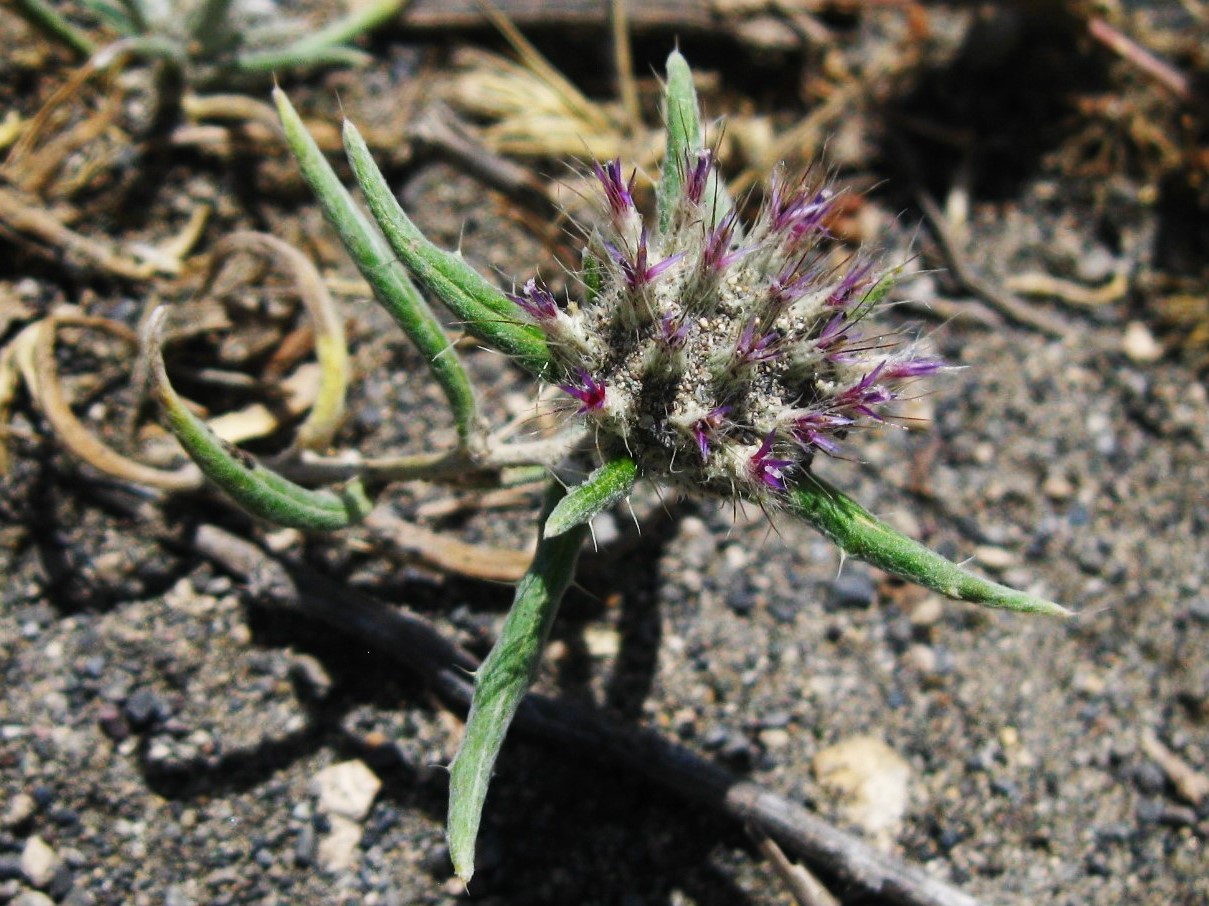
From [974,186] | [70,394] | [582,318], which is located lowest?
[70,394]

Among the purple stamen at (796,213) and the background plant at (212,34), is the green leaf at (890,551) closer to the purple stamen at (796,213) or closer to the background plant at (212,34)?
the purple stamen at (796,213)

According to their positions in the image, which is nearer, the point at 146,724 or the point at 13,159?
the point at 146,724

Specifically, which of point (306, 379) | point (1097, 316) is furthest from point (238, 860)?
point (1097, 316)

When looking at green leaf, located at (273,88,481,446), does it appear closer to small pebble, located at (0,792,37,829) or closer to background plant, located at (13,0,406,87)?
background plant, located at (13,0,406,87)

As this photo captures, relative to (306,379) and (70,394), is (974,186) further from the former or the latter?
(70,394)

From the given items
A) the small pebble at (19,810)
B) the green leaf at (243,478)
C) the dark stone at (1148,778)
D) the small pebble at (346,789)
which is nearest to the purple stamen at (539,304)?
the green leaf at (243,478)

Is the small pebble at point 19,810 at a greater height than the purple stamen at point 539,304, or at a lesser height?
lesser

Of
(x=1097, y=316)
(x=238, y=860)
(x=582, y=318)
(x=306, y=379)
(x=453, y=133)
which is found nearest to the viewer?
(x=582, y=318)

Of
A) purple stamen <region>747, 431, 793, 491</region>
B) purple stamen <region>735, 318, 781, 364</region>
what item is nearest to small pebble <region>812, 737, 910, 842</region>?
purple stamen <region>747, 431, 793, 491</region>
